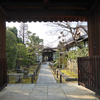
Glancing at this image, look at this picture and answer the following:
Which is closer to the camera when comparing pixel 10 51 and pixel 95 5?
pixel 95 5

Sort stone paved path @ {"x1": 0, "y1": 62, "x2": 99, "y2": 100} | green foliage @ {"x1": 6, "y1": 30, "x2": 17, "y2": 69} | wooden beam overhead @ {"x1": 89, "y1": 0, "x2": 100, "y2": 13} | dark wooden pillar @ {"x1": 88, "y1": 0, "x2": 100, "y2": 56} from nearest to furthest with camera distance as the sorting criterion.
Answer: stone paved path @ {"x1": 0, "y1": 62, "x2": 99, "y2": 100}, wooden beam overhead @ {"x1": 89, "y1": 0, "x2": 100, "y2": 13}, dark wooden pillar @ {"x1": 88, "y1": 0, "x2": 100, "y2": 56}, green foliage @ {"x1": 6, "y1": 30, "x2": 17, "y2": 69}

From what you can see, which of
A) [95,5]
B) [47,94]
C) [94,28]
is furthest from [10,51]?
[95,5]

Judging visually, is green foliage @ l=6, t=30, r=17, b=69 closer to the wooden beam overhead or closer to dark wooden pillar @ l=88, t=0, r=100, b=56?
dark wooden pillar @ l=88, t=0, r=100, b=56

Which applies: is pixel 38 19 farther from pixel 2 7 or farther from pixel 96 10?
pixel 96 10

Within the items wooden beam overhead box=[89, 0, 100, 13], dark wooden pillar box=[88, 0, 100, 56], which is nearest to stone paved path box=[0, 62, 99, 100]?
dark wooden pillar box=[88, 0, 100, 56]

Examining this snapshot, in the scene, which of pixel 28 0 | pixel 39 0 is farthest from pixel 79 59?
pixel 28 0

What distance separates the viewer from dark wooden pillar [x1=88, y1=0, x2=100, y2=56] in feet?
14.7

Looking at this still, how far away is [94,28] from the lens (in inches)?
188

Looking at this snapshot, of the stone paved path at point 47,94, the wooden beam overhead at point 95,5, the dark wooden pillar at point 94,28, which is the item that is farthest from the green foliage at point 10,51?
the wooden beam overhead at point 95,5

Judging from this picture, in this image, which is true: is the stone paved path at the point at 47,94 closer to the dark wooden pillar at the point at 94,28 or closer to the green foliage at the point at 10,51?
the dark wooden pillar at the point at 94,28

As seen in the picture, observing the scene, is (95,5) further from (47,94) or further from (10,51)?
(10,51)

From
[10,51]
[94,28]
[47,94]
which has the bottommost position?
[47,94]

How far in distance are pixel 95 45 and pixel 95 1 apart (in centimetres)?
197

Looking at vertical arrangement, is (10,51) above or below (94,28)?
below
